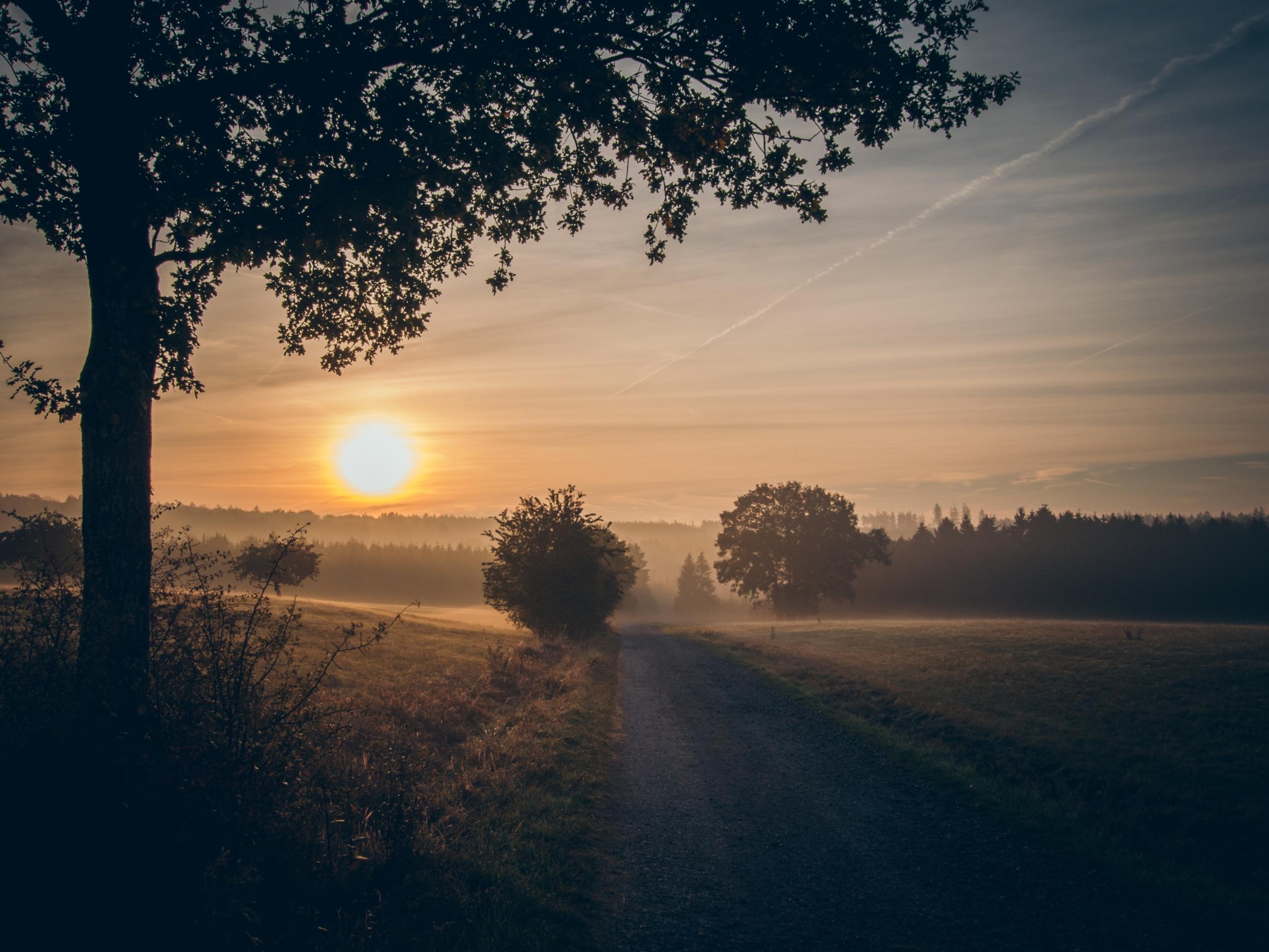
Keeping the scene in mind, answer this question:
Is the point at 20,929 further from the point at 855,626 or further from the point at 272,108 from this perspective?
the point at 855,626

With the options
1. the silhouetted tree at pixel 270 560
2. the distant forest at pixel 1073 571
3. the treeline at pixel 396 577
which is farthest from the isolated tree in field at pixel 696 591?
the silhouetted tree at pixel 270 560

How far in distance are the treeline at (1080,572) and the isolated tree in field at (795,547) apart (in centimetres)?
900

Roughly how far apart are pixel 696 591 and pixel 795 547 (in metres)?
47.3

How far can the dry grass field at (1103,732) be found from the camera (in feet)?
21.5

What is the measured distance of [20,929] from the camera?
3.79 m

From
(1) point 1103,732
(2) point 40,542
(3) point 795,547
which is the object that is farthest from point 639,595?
(2) point 40,542

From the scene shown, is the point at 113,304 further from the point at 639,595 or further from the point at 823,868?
the point at 639,595

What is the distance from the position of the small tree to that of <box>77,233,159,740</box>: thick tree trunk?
21096 mm

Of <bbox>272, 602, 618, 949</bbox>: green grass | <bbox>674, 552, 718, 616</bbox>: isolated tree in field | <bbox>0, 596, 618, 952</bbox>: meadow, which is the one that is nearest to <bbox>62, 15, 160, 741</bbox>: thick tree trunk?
<bbox>0, 596, 618, 952</bbox>: meadow

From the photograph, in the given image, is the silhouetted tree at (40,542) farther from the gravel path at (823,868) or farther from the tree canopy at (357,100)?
the gravel path at (823,868)

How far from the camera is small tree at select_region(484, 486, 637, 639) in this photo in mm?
28312

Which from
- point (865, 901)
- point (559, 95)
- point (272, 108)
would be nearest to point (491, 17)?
point (559, 95)

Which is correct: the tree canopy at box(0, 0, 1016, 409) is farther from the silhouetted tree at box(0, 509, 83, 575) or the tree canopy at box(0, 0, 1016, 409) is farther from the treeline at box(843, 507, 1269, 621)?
the treeline at box(843, 507, 1269, 621)

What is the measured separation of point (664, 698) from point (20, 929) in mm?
13379
